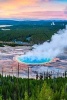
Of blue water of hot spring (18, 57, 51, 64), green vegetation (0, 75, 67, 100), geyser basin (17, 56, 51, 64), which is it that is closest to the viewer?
green vegetation (0, 75, 67, 100)

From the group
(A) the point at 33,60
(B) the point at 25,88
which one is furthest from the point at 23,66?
(B) the point at 25,88

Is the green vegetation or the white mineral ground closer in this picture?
the green vegetation

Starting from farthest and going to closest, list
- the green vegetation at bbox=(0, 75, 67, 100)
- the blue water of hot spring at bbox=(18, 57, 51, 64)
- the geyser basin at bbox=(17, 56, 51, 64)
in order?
the blue water of hot spring at bbox=(18, 57, 51, 64)
the geyser basin at bbox=(17, 56, 51, 64)
the green vegetation at bbox=(0, 75, 67, 100)

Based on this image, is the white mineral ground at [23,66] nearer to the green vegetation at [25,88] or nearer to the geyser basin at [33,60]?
the geyser basin at [33,60]

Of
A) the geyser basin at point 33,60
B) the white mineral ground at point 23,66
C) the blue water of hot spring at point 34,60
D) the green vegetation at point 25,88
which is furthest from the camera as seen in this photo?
the blue water of hot spring at point 34,60

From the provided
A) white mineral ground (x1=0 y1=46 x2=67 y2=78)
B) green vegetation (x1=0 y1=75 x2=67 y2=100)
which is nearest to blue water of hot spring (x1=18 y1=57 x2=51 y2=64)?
white mineral ground (x1=0 y1=46 x2=67 y2=78)

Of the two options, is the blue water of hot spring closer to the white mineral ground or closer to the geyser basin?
the geyser basin

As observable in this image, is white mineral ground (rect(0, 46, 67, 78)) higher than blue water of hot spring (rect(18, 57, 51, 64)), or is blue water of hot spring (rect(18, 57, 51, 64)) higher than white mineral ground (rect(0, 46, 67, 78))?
blue water of hot spring (rect(18, 57, 51, 64))

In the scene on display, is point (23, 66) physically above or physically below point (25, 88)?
below

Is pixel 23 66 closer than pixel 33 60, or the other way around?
pixel 23 66

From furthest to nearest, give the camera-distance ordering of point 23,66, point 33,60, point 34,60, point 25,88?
point 33,60
point 34,60
point 23,66
point 25,88

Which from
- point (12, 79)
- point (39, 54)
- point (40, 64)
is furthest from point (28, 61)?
point (12, 79)

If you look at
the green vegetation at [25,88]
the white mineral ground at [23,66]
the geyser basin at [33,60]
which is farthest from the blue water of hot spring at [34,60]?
the green vegetation at [25,88]

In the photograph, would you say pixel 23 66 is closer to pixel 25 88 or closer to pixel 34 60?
pixel 34 60
